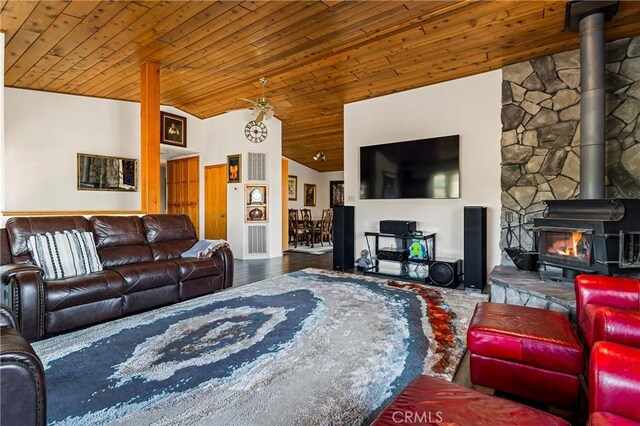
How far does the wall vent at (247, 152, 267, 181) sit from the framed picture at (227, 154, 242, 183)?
0.63ft

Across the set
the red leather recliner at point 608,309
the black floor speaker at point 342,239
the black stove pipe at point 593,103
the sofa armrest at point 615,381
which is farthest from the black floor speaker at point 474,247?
the sofa armrest at point 615,381

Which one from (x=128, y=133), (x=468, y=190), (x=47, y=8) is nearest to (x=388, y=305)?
(x=468, y=190)

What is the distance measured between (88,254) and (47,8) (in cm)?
231

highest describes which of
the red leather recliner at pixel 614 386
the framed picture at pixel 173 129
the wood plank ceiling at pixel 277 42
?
the wood plank ceiling at pixel 277 42

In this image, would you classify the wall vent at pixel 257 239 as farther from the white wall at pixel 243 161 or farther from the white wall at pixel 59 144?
the white wall at pixel 59 144

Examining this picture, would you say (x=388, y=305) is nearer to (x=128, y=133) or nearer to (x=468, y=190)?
(x=468, y=190)

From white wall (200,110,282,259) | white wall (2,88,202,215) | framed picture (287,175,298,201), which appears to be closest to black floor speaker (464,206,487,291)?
white wall (200,110,282,259)

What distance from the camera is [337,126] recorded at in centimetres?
710

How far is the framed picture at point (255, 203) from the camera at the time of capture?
6.58 metres

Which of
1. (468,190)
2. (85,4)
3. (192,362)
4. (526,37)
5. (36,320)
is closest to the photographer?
(192,362)

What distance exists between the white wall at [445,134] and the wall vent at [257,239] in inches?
84.2

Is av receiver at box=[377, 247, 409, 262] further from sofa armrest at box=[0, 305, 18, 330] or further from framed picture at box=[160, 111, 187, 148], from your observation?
framed picture at box=[160, 111, 187, 148]

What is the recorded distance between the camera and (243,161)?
656 centimetres

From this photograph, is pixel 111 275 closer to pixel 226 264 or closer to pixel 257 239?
pixel 226 264
